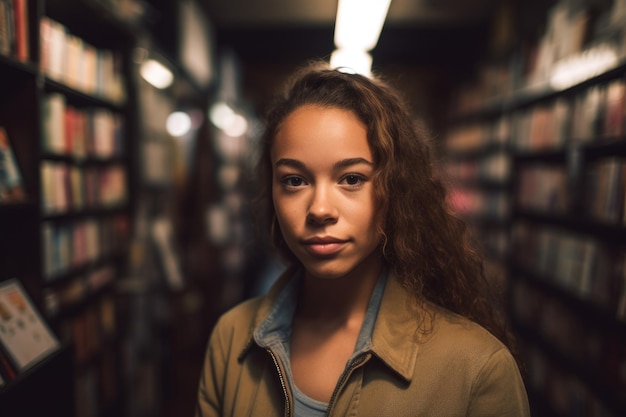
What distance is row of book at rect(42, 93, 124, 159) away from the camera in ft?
7.31

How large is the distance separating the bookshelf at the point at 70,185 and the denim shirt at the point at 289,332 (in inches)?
31.6

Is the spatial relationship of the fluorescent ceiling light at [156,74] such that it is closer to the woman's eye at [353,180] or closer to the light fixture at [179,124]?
the light fixture at [179,124]

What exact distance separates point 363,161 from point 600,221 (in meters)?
1.86

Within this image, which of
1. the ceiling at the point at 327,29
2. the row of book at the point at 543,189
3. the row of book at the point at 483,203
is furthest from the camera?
the ceiling at the point at 327,29

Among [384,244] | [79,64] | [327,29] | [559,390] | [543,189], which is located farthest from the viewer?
[327,29]

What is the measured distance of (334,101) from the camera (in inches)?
38.2

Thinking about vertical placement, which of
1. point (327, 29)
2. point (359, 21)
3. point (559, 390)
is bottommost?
point (559, 390)

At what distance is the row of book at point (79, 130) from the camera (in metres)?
2.23

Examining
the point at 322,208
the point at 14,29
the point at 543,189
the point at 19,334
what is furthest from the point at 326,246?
the point at 543,189

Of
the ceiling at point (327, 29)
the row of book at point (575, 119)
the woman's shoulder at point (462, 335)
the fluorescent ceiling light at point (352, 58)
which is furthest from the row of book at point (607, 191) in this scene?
the ceiling at point (327, 29)

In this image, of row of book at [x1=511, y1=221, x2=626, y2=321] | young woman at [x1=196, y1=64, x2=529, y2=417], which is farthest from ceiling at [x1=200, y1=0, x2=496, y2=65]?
young woman at [x1=196, y1=64, x2=529, y2=417]

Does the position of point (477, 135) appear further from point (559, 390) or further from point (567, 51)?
point (559, 390)

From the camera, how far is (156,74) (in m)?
3.61

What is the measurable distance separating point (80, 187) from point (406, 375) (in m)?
2.29
